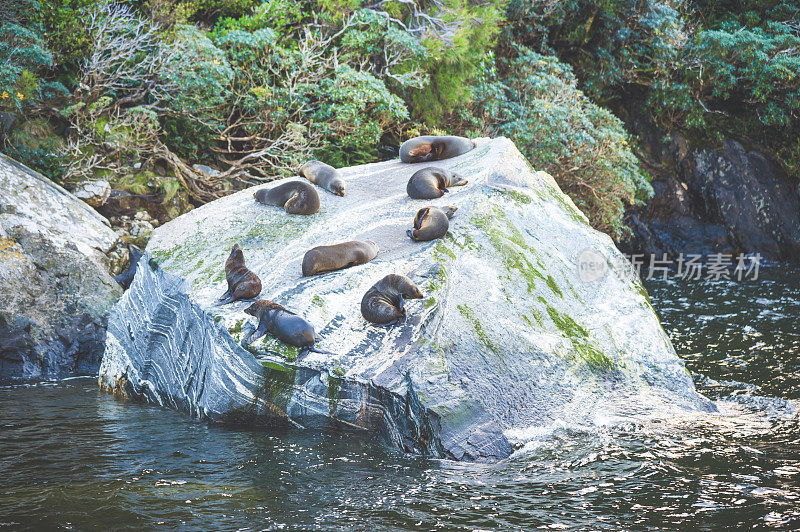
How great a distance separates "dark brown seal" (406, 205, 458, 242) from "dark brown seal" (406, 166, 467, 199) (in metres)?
1.06

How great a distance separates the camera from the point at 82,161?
36.5 ft

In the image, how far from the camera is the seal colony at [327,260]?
5645mm

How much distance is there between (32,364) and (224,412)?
3346mm

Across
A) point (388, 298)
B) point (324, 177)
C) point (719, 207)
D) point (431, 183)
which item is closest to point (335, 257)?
point (388, 298)

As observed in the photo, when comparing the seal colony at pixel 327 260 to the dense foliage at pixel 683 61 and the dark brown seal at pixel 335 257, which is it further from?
the dense foliage at pixel 683 61

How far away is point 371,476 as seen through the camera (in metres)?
4.79

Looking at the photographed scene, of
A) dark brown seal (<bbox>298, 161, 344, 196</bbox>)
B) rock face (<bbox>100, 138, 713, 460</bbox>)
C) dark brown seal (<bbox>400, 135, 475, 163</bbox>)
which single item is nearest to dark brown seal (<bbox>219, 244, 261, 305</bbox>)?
rock face (<bbox>100, 138, 713, 460</bbox>)

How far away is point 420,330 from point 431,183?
2.70 metres

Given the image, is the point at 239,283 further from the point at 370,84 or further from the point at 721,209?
the point at 721,209

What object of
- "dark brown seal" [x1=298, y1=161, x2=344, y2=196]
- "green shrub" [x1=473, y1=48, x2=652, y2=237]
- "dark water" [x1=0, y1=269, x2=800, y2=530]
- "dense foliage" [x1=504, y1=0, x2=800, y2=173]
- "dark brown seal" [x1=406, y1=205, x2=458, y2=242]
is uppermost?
"dense foliage" [x1=504, y1=0, x2=800, y2=173]

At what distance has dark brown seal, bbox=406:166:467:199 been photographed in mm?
7770

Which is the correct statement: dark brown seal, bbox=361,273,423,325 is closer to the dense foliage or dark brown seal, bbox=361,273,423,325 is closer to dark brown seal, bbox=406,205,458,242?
dark brown seal, bbox=406,205,458,242

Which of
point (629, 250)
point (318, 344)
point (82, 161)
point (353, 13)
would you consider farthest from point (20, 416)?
point (629, 250)

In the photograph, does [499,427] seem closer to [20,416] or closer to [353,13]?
[20,416]
